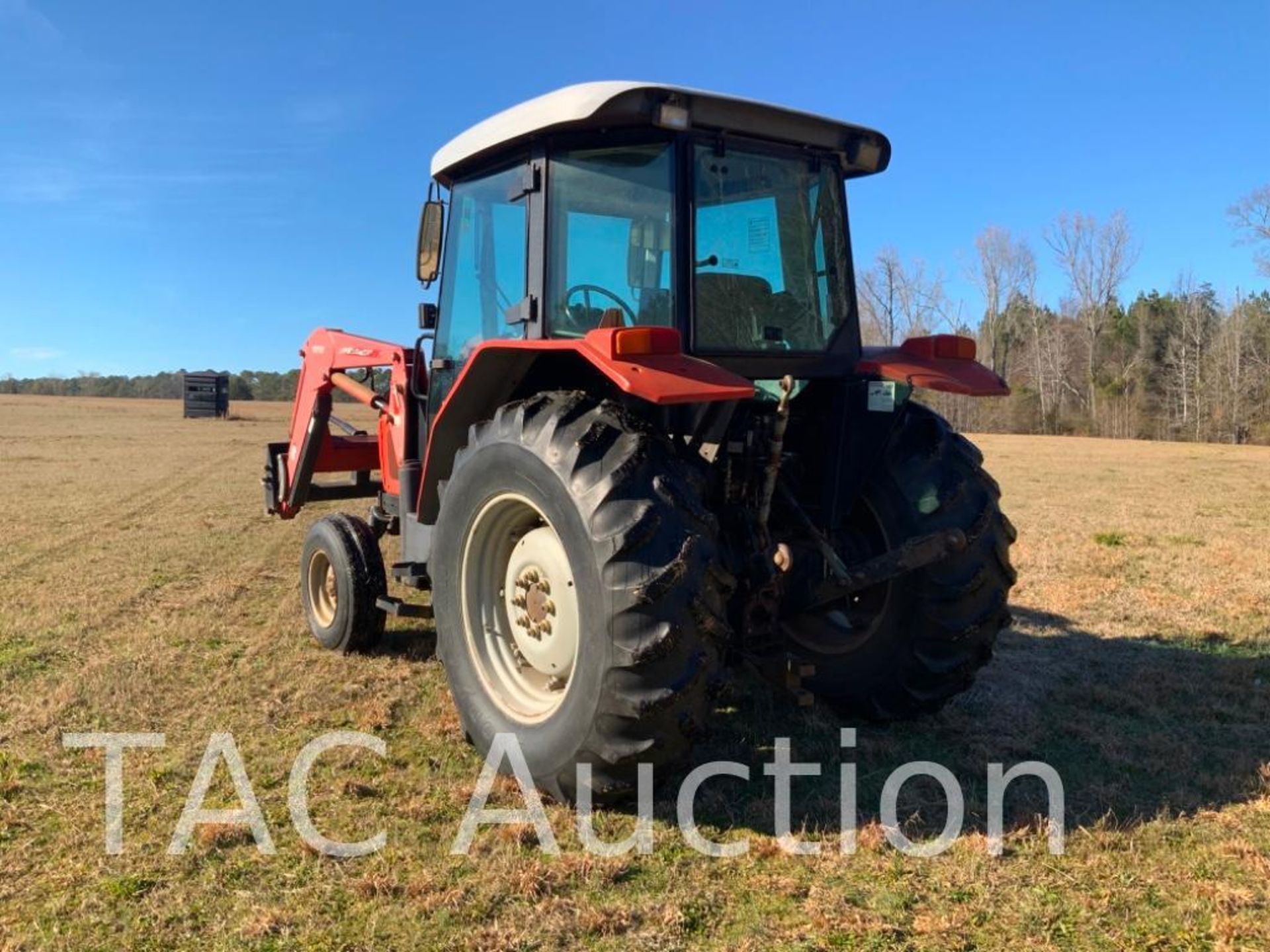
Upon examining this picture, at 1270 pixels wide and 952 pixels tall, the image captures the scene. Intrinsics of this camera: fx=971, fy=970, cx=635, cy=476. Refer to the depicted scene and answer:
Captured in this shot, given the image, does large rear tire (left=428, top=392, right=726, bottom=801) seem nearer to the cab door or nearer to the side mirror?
the cab door

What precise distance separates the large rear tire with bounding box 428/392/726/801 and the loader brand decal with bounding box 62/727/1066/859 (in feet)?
0.33

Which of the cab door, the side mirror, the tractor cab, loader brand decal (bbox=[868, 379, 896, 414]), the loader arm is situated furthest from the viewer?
the loader arm

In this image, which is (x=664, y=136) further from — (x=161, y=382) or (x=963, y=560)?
(x=161, y=382)

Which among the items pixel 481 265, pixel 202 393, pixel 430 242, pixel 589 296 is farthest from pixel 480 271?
pixel 202 393

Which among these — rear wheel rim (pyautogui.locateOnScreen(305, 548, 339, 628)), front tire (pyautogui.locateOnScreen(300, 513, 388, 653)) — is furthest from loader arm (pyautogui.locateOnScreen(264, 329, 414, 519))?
rear wheel rim (pyautogui.locateOnScreen(305, 548, 339, 628))

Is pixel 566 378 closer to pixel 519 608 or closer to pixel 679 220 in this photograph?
pixel 679 220

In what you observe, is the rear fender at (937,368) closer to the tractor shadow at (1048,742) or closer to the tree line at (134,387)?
the tractor shadow at (1048,742)

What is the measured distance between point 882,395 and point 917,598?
0.85m

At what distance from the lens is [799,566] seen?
3818 mm

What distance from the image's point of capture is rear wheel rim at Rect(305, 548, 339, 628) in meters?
5.68

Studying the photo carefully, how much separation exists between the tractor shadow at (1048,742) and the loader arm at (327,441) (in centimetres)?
284

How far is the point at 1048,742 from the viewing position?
4027 mm

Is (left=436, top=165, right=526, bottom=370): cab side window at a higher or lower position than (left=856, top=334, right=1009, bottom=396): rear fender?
higher

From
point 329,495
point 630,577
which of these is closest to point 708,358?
point 630,577
